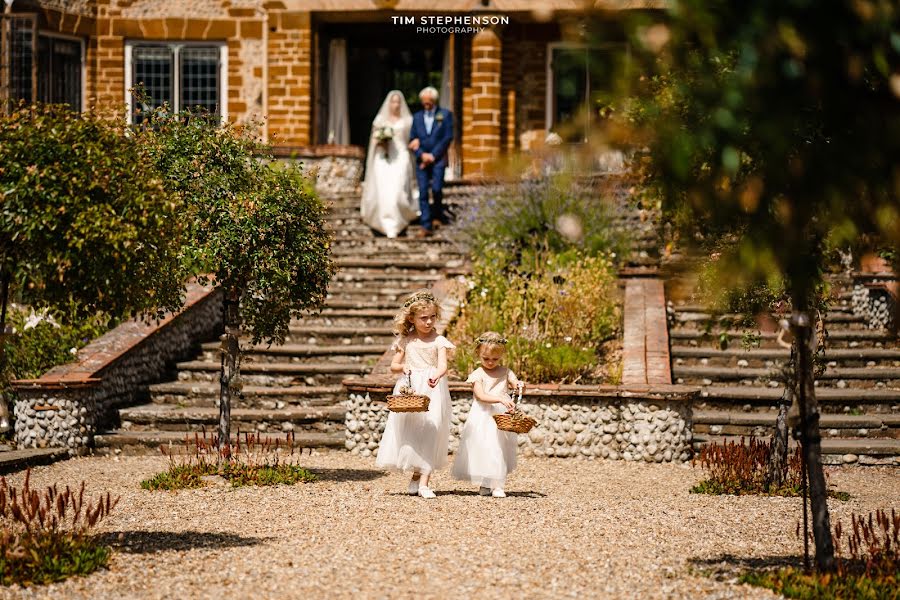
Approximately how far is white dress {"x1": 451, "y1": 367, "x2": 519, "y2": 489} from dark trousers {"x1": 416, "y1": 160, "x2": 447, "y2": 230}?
896 cm

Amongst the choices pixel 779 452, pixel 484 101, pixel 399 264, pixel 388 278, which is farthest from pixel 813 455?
pixel 484 101

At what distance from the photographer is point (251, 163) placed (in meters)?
10.5

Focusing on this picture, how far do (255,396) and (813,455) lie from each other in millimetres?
8127

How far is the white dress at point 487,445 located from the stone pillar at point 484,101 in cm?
1244

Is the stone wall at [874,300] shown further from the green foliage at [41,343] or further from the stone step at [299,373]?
the green foliage at [41,343]

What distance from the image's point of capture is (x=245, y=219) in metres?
10.1

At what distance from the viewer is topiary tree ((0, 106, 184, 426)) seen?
6.88 metres

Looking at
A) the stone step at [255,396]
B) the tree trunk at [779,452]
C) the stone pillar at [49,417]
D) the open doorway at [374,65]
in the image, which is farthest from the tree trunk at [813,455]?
the open doorway at [374,65]

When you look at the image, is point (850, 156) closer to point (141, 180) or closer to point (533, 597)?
point (533, 597)

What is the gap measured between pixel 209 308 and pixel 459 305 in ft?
10.1

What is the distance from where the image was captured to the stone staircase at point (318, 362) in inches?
519

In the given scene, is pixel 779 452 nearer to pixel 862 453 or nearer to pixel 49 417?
pixel 862 453

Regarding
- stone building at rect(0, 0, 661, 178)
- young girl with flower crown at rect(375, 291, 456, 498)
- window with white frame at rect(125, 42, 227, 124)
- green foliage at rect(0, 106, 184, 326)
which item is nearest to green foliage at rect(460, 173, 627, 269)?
stone building at rect(0, 0, 661, 178)

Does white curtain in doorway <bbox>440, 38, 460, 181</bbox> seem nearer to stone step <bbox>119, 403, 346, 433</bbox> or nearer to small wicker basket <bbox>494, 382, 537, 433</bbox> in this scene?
stone step <bbox>119, 403, 346, 433</bbox>
